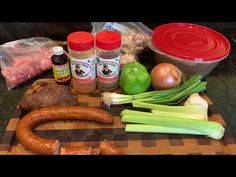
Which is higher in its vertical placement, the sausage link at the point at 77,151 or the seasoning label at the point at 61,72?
the seasoning label at the point at 61,72

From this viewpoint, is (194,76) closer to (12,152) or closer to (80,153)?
(80,153)

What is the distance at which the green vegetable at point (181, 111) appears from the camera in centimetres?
87

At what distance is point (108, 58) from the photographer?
2.95ft

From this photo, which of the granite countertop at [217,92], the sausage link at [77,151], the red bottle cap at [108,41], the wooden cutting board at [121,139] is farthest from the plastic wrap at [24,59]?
the sausage link at [77,151]

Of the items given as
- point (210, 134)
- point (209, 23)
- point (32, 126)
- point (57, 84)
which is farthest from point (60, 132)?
point (209, 23)

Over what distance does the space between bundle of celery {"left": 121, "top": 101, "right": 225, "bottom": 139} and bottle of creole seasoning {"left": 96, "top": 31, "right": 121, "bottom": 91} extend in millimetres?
135

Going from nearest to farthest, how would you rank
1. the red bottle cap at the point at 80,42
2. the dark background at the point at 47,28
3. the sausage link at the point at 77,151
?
the sausage link at the point at 77,151 < the red bottle cap at the point at 80,42 < the dark background at the point at 47,28

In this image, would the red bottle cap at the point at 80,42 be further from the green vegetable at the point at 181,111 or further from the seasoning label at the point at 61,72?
the green vegetable at the point at 181,111

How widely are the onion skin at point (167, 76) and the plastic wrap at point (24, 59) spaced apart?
0.42 m

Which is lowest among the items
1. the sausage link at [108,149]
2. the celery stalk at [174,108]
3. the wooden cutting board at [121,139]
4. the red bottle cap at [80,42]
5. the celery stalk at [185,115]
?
the wooden cutting board at [121,139]

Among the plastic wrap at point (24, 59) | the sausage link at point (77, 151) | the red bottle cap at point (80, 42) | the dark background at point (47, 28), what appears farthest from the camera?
the dark background at point (47, 28)

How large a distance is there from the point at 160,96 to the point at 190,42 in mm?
248

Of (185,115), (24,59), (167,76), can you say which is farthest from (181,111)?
(24,59)
